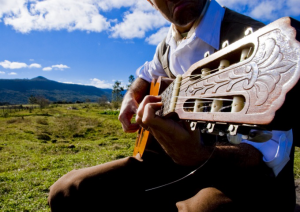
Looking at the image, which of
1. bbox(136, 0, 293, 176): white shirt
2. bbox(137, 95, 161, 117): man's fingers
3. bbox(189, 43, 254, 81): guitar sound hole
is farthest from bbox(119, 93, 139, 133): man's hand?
bbox(189, 43, 254, 81): guitar sound hole

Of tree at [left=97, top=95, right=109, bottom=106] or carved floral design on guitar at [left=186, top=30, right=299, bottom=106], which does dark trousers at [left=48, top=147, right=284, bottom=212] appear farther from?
tree at [left=97, top=95, right=109, bottom=106]

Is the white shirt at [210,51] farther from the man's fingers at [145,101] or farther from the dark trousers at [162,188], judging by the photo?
the man's fingers at [145,101]

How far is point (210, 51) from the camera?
6.70 ft

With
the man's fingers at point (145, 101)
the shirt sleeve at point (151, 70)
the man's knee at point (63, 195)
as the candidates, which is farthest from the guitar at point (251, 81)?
the shirt sleeve at point (151, 70)

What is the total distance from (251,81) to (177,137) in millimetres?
846

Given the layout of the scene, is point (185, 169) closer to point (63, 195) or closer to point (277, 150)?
point (277, 150)

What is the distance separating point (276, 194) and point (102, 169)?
73.0 inches

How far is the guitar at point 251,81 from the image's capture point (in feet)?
2.36

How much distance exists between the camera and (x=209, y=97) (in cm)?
112

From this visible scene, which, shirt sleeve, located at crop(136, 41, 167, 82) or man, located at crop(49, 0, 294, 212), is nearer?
man, located at crop(49, 0, 294, 212)

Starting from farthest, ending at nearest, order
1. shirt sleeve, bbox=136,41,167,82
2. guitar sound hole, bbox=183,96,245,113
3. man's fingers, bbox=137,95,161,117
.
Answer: shirt sleeve, bbox=136,41,167,82
man's fingers, bbox=137,95,161,117
guitar sound hole, bbox=183,96,245,113

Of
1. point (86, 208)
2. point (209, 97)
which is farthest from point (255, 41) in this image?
point (86, 208)

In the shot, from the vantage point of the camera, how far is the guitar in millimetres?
718

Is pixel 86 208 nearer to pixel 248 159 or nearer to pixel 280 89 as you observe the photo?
pixel 248 159
